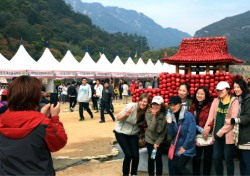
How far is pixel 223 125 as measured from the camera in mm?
4852

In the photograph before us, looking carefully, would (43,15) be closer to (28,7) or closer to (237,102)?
(28,7)

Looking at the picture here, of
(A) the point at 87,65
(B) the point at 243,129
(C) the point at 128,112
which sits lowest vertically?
(B) the point at 243,129

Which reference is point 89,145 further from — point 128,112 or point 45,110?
point 45,110

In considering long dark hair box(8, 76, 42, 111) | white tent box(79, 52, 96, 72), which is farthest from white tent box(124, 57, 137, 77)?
long dark hair box(8, 76, 42, 111)

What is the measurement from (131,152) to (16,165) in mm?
2983

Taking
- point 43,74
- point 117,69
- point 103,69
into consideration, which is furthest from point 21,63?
point 117,69

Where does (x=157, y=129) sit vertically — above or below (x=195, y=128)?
below

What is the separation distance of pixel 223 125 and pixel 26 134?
324 cm

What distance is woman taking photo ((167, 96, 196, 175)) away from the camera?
4.60 meters

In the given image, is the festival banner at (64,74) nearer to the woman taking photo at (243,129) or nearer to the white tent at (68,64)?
the white tent at (68,64)

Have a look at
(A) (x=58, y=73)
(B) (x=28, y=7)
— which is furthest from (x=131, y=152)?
(B) (x=28, y=7)

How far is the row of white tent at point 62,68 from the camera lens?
19438 millimetres

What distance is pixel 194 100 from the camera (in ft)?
17.3

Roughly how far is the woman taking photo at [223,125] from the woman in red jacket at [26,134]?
9.63 feet
